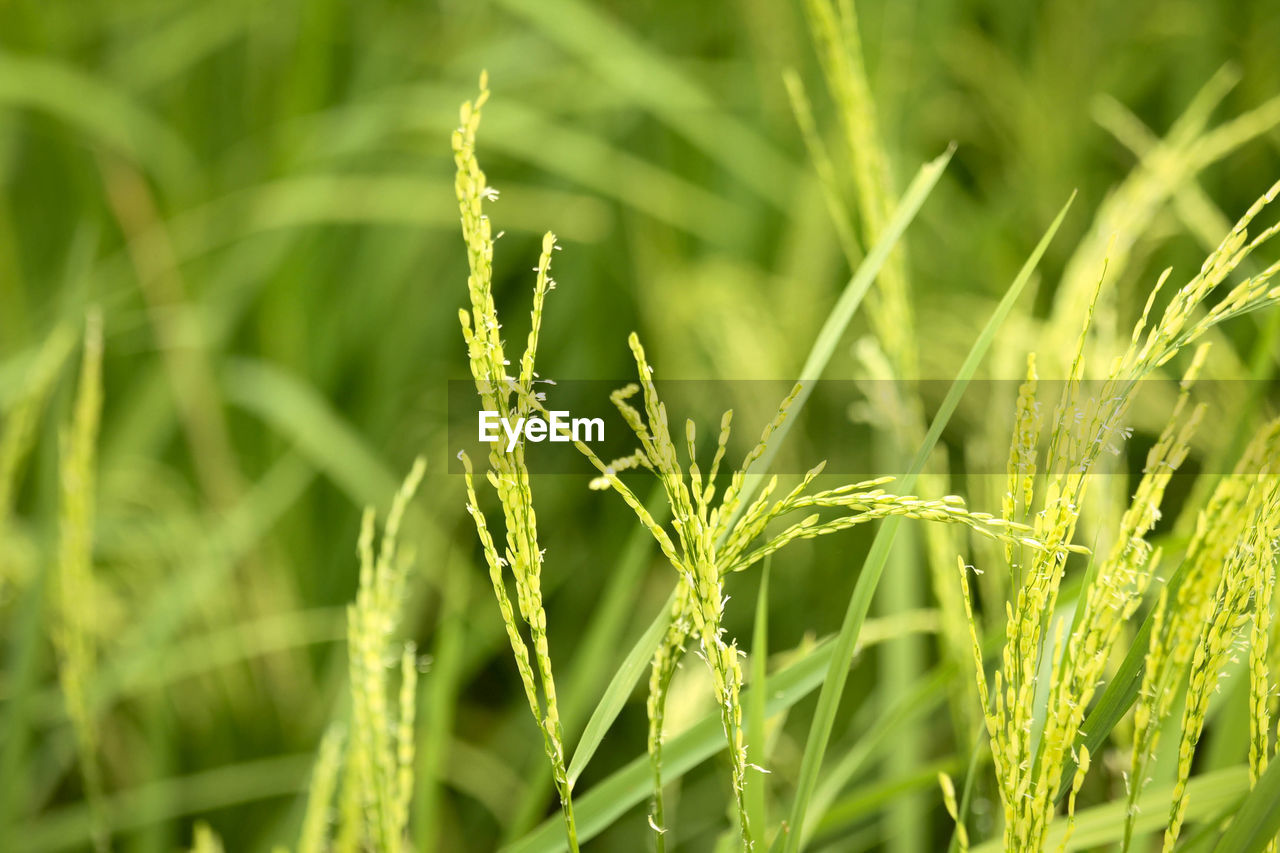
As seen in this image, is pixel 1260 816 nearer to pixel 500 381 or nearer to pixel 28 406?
pixel 500 381

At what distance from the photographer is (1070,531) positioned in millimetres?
326

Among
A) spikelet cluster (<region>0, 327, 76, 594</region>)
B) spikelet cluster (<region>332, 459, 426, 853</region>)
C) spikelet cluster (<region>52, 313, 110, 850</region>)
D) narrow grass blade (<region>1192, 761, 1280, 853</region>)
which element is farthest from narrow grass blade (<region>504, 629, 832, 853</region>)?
spikelet cluster (<region>0, 327, 76, 594</region>)

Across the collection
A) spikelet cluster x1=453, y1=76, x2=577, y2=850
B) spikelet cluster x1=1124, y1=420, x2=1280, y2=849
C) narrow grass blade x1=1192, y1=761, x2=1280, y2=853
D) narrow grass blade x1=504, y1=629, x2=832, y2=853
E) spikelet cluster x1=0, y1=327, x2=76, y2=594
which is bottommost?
narrow grass blade x1=1192, y1=761, x2=1280, y2=853

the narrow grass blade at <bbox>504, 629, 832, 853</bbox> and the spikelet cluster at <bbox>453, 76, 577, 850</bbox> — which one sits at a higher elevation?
the spikelet cluster at <bbox>453, 76, 577, 850</bbox>

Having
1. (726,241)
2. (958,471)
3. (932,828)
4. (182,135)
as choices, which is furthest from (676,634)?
(182,135)

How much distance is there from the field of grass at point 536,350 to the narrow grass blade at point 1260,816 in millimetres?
190

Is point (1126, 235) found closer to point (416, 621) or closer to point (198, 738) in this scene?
point (416, 621)

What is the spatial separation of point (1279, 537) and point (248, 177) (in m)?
1.49

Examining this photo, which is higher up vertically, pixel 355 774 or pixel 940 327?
pixel 940 327

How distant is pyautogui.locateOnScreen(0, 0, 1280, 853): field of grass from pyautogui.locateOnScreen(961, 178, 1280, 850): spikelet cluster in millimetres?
196

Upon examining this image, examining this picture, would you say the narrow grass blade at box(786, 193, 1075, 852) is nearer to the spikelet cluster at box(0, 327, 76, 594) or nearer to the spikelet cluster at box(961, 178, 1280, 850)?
the spikelet cluster at box(961, 178, 1280, 850)

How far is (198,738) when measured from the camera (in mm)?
1233

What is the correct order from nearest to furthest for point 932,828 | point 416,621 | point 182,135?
1. point 932,828
2. point 416,621
3. point 182,135

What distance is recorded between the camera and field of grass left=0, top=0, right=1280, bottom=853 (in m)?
0.69
